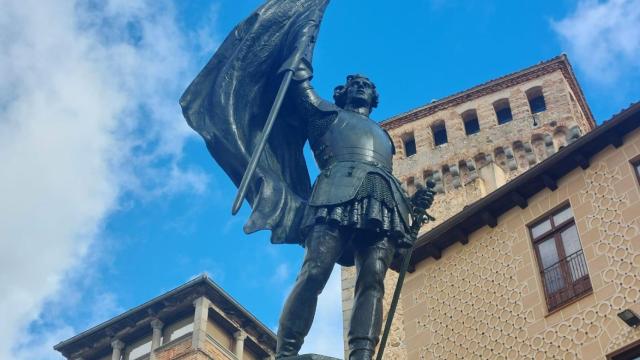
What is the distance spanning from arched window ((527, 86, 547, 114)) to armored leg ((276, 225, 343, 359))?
42.5 m

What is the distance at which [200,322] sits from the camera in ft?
92.9

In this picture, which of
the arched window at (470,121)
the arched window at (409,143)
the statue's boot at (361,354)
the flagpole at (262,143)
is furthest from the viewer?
the arched window at (409,143)

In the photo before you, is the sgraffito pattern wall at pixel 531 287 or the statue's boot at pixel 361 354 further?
the sgraffito pattern wall at pixel 531 287

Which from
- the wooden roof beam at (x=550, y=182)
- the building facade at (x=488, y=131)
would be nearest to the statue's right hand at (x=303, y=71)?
the wooden roof beam at (x=550, y=182)

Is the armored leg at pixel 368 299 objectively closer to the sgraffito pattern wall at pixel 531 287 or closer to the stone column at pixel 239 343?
the sgraffito pattern wall at pixel 531 287

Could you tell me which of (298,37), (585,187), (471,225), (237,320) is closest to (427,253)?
(471,225)

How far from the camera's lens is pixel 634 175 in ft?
61.0

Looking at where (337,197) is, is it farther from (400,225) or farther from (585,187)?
(585,187)

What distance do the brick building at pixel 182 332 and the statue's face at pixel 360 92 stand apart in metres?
21.4

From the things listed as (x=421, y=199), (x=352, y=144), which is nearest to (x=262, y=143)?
(x=352, y=144)

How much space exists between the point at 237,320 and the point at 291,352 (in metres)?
24.8

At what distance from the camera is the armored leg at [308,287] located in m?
5.81

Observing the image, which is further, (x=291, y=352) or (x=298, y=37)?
(x=298, y=37)

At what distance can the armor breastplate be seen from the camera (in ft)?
21.4
